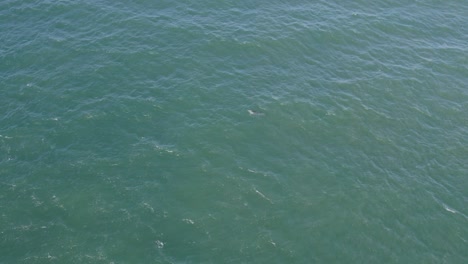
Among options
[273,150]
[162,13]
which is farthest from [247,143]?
[162,13]

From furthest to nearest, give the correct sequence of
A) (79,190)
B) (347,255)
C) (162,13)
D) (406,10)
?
(406,10)
(162,13)
(79,190)
(347,255)

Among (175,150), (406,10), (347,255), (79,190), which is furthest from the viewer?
(406,10)

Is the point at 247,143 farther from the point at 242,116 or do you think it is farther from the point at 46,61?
the point at 46,61

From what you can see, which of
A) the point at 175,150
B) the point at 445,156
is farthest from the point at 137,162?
the point at 445,156

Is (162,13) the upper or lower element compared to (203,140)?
upper

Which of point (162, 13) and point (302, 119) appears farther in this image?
point (162, 13)

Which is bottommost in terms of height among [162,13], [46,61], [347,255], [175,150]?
[347,255]
